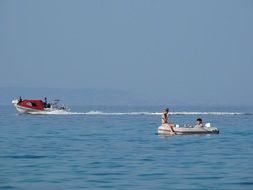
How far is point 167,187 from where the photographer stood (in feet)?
86.4

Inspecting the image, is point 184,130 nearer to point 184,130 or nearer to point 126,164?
point 184,130

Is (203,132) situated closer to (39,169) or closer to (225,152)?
(225,152)

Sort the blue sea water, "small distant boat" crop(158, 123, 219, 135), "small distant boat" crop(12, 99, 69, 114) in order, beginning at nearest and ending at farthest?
1. the blue sea water
2. "small distant boat" crop(158, 123, 219, 135)
3. "small distant boat" crop(12, 99, 69, 114)

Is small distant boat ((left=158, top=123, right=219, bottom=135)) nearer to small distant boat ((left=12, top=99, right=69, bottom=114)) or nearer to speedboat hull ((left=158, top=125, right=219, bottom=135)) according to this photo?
speedboat hull ((left=158, top=125, right=219, bottom=135))

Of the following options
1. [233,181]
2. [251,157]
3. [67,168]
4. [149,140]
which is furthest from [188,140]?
[233,181]

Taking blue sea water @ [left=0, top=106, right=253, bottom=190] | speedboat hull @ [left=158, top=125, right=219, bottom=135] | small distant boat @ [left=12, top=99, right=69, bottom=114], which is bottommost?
blue sea water @ [left=0, top=106, right=253, bottom=190]

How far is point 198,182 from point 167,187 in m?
1.74

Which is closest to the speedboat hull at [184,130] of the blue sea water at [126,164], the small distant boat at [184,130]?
the small distant boat at [184,130]

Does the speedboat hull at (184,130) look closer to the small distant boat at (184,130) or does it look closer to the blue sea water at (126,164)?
the small distant boat at (184,130)

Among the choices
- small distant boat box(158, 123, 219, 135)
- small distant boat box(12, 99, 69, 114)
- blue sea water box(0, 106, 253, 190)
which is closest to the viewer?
blue sea water box(0, 106, 253, 190)

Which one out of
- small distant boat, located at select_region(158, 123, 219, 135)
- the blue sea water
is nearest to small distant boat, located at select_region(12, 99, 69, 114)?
small distant boat, located at select_region(158, 123, 219, 135)

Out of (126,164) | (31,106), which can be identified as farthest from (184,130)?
(31,106)

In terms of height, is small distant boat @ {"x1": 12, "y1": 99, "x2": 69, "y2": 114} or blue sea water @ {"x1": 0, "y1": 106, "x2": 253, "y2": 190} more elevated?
small distant boat @ {"x1": 12, "y1": 99, "x2": 69, "y2": 114}

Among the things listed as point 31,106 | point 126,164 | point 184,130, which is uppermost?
point 31,106
